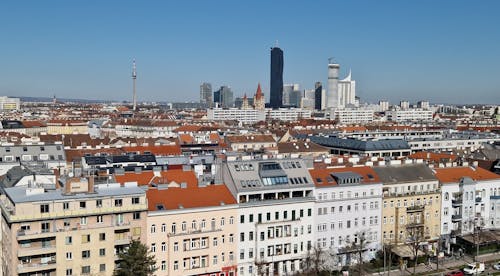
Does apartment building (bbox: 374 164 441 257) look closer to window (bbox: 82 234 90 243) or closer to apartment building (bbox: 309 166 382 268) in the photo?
apartment building (bbox: 309 166 382 268)

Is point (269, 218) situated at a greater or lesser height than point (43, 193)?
lesser

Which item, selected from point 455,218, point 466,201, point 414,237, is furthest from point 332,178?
point 466,201

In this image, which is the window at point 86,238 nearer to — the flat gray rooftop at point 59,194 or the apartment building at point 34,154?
the flat gray rooftop at point 59,194

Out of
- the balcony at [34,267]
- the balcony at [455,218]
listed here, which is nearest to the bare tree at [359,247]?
the balcony at [455,218]

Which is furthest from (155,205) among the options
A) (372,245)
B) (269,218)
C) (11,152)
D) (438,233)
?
(11,152)

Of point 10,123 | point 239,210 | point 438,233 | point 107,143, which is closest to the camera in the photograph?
point 239,210

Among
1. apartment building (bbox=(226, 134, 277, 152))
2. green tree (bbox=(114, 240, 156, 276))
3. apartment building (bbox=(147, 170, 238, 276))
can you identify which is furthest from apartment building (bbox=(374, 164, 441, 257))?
apartment building (bbox=(226, 134, 277, 152))

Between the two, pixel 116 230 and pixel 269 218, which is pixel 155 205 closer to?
pixel 116 230

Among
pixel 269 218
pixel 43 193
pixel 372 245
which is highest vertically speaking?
pixel 43 193
